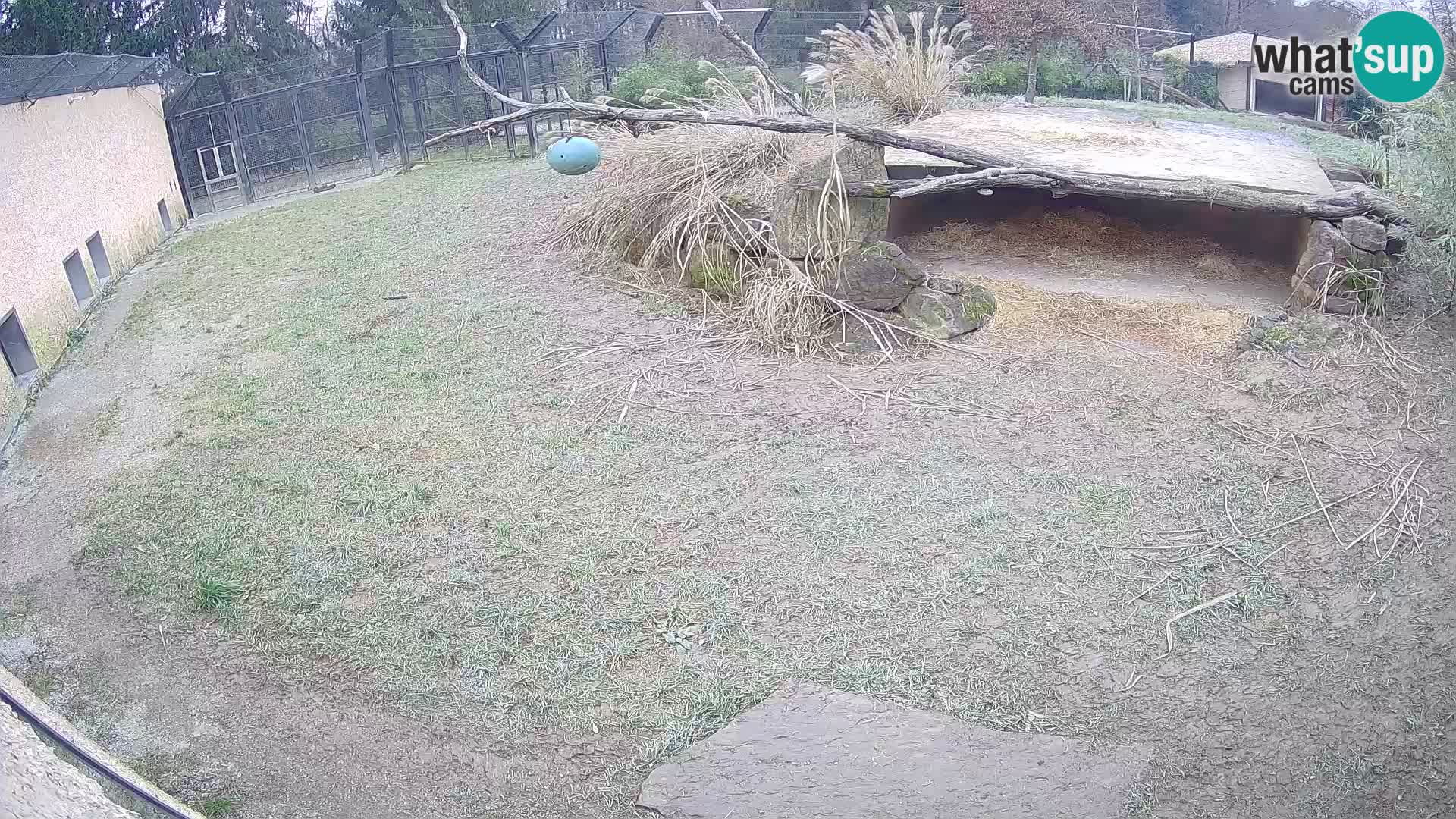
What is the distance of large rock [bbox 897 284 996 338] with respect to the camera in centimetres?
530

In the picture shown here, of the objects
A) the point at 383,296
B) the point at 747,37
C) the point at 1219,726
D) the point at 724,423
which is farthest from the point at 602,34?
the point at 1219,726

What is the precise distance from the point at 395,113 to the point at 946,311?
29.5 feet

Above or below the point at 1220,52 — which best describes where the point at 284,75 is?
above

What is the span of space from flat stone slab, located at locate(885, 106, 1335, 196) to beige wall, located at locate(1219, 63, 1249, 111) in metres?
12.2

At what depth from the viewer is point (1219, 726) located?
2824 mm

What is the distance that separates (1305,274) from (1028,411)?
1.86m

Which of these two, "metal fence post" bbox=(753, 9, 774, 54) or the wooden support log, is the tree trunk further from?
the wooden support log

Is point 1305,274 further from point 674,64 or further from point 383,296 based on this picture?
point 674,64

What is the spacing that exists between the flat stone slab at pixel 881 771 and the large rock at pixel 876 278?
293 centimetres

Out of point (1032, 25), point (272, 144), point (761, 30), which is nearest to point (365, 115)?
point (272, 144)

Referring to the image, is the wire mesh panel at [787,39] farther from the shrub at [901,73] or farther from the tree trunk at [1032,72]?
the shrub at [901,73]

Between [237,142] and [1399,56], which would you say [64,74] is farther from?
[1399,56]

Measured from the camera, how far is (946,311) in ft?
17.5

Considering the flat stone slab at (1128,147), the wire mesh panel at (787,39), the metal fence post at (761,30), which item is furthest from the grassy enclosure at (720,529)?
the wire mesh panel at (787,39)
